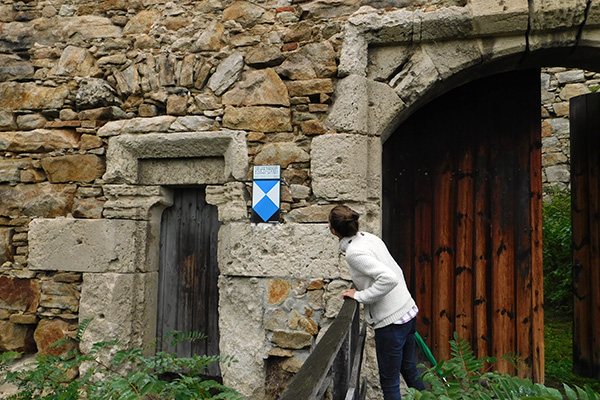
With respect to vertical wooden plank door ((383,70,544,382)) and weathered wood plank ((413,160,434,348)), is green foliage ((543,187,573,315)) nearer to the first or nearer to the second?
vertical wooden plank door ((383,70,544,382))

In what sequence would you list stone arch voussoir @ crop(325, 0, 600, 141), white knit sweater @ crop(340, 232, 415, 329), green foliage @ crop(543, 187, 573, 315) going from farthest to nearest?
green foliage @ crop(543, 187, 573, 315) → stone arch voussoir @ crop(325, 0, 600, 141) → white knit sweater @ crop(340, 232, 415, 329)

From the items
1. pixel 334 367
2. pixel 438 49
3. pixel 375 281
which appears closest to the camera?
pixel 334 367

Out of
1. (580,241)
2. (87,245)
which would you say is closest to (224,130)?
(87,245)

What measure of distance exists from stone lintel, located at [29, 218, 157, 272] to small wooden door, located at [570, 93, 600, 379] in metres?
3.23

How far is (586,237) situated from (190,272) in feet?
9.78

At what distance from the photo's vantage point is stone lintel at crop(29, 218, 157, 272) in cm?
317

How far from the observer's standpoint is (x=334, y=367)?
164cm

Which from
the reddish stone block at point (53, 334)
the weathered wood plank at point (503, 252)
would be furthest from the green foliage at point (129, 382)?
the weathered wood plank at point (503, 252)

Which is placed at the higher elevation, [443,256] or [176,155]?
[176,155]

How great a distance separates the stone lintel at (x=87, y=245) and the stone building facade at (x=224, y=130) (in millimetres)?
10

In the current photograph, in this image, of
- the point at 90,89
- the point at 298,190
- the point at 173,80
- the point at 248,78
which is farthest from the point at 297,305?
the point at 90,89

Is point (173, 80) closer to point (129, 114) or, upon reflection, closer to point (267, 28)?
point (129, 114)

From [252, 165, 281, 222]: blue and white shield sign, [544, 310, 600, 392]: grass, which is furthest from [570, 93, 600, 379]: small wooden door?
[252, 165, 281, 222]: blue and white shield sign

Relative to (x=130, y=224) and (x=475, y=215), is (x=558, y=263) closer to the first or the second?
(x=475, y=215)
